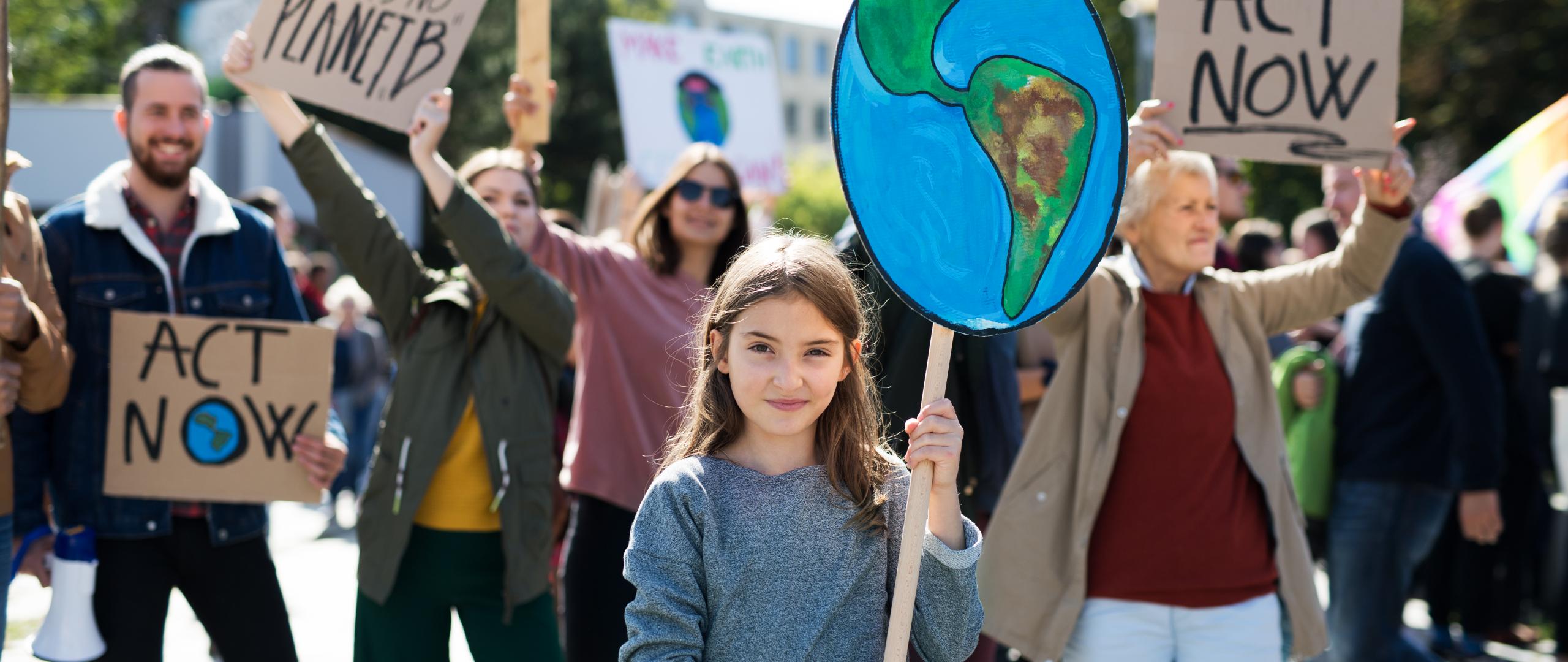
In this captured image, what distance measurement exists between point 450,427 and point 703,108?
4.51 meters

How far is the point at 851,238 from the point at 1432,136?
58.0ft

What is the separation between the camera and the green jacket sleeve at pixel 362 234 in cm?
358

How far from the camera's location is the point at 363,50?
3920 millimetres

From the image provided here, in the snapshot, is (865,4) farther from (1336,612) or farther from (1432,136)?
(1432,136)

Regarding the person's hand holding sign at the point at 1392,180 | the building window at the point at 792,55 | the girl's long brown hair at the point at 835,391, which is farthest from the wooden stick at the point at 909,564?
the building window at the point at 792,55

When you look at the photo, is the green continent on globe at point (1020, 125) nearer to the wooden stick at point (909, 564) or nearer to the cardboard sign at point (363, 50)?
the wooden stick at point (909, 564)

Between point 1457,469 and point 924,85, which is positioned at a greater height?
point 924,85

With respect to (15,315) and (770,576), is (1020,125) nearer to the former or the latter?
(770,576)

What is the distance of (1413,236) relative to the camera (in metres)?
4.93

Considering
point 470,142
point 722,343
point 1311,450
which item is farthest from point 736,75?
point 470,142

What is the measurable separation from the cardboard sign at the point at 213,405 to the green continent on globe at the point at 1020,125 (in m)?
2.08

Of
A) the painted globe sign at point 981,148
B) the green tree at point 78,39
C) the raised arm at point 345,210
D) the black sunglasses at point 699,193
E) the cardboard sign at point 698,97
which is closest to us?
the painted globe sign at point 981,148

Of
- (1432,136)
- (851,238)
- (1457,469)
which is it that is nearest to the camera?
(851,238)

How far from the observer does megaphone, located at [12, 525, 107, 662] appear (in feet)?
11.5
